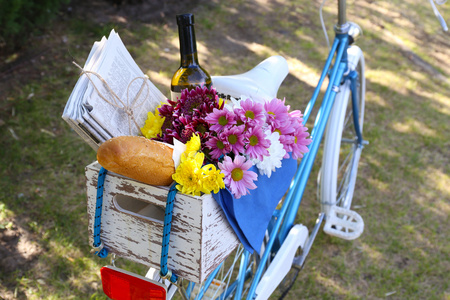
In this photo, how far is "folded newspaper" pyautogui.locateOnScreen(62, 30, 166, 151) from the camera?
83 centimetres

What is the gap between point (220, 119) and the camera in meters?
0.88

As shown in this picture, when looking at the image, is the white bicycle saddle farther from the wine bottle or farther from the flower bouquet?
the flower bouquet

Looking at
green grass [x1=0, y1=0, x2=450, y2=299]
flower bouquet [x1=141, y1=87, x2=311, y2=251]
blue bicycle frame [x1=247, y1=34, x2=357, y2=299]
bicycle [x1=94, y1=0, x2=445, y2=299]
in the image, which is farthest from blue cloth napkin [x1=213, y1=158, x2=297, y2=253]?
green grass [x1=0, y1=0, x2=450, y2=299]

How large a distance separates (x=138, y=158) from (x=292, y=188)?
32.3 inches

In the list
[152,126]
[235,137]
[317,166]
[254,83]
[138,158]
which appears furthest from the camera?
[317,166]

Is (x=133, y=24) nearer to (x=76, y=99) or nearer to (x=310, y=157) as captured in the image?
(x=310, y=157)

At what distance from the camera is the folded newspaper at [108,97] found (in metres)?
0.83

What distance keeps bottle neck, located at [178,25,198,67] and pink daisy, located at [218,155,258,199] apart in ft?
1.13

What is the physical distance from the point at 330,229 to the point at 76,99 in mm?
1519

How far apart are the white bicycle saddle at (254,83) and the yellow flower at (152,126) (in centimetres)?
23

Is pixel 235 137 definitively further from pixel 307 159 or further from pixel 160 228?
pixel 307 159

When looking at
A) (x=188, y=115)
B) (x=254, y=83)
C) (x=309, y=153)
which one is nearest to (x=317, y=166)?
(x=309, y=153)

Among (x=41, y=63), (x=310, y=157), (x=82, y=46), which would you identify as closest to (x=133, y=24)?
(x=82, y=46)

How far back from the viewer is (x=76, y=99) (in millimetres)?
832
